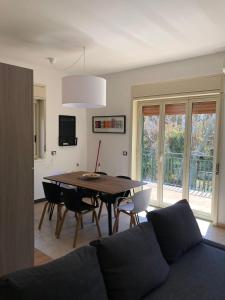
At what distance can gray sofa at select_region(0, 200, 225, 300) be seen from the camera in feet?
4.04

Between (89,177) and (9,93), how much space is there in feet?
6.74

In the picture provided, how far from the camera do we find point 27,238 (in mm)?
2404

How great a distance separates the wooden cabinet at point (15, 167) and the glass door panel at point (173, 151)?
298cm

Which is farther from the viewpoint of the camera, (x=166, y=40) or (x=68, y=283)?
(x=166, y=40)

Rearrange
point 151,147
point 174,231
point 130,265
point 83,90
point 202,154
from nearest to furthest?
point 130,265, point 174,231, point 83,90, point 202,154, point 151,147

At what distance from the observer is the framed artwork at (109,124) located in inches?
207

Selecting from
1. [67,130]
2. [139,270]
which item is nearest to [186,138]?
[67,130]

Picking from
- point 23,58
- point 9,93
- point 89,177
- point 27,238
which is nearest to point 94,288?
point 27,238

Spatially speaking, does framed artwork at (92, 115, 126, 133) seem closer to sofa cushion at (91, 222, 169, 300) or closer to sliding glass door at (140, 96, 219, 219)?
sliding glass door at (140, 96, 219, 219)

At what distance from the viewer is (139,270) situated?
63.2 inches

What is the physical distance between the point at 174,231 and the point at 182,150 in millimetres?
2660

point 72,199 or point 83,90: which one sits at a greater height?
point 83,90

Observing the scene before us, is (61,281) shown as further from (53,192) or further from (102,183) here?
(53,192)

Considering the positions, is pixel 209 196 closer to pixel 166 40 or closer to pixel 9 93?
pixel 166 40
